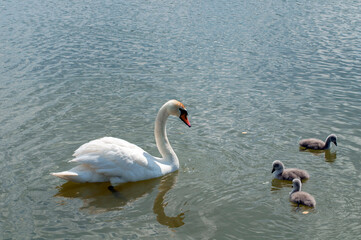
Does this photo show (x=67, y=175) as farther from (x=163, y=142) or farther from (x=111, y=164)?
(x=163, y=142)

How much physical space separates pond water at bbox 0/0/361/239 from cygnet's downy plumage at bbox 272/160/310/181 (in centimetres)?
17

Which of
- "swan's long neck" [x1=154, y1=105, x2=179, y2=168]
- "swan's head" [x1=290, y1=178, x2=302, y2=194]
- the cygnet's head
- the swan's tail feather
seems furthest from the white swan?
"swan's head" [x1=290, y1=178, x2=302, y2=194]

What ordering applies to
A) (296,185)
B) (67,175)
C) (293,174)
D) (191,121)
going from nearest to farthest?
(296,185), (67,175), (293,174), (191,121)

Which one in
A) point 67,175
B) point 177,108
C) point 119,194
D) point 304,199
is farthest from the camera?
point 177,108

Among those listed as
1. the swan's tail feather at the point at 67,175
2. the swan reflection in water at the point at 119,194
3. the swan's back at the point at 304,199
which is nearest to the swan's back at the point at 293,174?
the swan's back at the point at 304,199

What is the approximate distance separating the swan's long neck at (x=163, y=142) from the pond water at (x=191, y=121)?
0.99 ft

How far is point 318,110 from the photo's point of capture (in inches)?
464

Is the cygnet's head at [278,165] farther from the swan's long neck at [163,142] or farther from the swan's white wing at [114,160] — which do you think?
the swan's white wing at [114,160]

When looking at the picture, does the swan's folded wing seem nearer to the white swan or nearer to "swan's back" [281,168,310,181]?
the white swan

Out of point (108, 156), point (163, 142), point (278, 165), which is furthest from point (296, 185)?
point (108, 156)

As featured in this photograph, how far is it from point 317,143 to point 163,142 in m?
3.23

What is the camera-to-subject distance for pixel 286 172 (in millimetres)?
8500

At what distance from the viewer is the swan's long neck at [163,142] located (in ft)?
29.9

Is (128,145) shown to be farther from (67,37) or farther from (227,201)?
(67,37)
